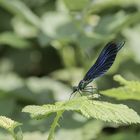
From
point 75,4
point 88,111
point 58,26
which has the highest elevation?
point 58,26

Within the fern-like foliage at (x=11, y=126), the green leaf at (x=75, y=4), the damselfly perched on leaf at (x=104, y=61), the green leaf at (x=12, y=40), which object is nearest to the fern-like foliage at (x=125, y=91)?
the damselfly perched on leaf at (x=104, y=61)

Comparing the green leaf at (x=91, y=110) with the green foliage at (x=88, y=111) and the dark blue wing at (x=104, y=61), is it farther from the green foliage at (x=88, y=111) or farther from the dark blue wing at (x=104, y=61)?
the dark blue wing at (x=104, y=61)

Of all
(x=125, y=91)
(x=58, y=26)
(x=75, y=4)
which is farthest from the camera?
(x=58, y=26)

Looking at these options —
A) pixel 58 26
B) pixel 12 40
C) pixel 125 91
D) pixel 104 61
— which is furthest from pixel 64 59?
pixel 104 61

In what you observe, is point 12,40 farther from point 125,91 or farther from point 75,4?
point 125,91

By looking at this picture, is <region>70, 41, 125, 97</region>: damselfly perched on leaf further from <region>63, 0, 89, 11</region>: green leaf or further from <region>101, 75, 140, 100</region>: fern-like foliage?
<region>63, 0, 89, 11</region>: green leaf

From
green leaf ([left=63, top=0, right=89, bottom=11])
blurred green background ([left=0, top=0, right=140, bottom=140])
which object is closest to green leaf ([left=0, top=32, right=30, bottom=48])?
blurred green background ([left=0, top=0, right=140, bottom=140])

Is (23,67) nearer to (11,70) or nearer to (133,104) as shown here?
(11,70)

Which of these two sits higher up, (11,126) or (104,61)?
(104,61)
